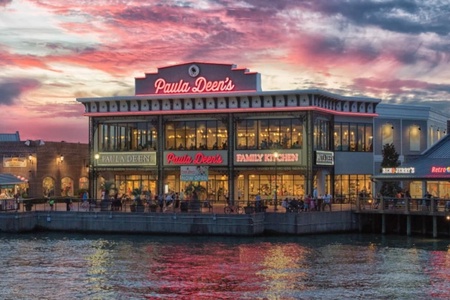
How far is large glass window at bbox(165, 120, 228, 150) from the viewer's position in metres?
81.1

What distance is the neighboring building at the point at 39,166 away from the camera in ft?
306

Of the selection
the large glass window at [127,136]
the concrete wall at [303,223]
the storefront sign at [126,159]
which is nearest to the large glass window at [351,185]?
the concrete wall at [303,223]

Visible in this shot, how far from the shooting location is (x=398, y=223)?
224ft

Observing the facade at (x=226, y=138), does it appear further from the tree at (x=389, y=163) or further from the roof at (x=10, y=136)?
the roof at (x=10, y=136)

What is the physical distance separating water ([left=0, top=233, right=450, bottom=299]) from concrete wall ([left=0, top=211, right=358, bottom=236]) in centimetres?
125

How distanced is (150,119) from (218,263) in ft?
117

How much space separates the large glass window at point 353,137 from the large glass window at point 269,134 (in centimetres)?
643

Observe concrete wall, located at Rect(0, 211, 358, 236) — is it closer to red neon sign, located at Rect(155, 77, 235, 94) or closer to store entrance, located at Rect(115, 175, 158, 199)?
store entrance, located at Rect(115, 175, 158, 199)

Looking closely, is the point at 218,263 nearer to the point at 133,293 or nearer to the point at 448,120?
the point at 133,293

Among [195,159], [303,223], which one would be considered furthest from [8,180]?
[303,223]

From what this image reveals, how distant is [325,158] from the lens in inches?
3135

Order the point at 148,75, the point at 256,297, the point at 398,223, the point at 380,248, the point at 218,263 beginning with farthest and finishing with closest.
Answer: the point at 148,75, the point at 398,223, the point at 380,248, the point at 218,263, the point at 256,297

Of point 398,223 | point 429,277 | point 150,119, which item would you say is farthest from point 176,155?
point 429,277

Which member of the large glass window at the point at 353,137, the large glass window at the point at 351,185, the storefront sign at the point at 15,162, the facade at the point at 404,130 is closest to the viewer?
the large glass window at the point at 351,185
